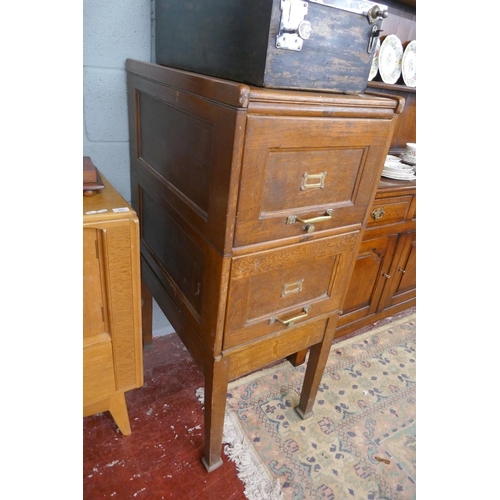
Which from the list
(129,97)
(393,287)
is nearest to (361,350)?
(393,287)

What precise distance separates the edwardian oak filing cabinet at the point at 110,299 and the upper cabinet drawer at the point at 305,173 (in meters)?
0.29

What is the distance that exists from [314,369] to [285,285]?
47 cm

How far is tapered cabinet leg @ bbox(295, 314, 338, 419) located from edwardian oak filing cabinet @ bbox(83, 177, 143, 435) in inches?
23.3

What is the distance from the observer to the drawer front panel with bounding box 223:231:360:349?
0.89 metres

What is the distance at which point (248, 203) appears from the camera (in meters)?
0.78

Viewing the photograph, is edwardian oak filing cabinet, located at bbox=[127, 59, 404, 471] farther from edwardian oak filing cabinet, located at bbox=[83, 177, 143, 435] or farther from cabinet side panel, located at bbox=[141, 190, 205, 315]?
edwardian oak filing cabinet, located at bbox=[83, 177, 143, 435]

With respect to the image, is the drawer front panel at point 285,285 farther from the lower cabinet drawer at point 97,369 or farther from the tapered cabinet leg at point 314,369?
the lower cabinet drawer at point 97,369

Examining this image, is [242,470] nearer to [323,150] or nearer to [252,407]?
[252,407]

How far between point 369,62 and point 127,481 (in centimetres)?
137

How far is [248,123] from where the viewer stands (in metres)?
0.69

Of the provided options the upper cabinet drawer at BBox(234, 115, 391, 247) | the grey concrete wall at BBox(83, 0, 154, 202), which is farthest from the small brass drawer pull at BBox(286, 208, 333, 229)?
the grey concrete wall at BBox(83, 0, 154, 202)

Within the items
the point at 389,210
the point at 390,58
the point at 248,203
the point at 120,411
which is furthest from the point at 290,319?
the point at 390,58

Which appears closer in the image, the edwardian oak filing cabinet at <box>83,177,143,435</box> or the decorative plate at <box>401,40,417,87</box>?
the edwardian oak filing cabinet at <box>83,177,143,435</box>

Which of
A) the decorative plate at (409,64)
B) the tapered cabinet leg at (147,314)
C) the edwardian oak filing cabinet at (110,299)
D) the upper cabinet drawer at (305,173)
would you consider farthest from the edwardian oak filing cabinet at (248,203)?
the decorative plate at (409,64)
